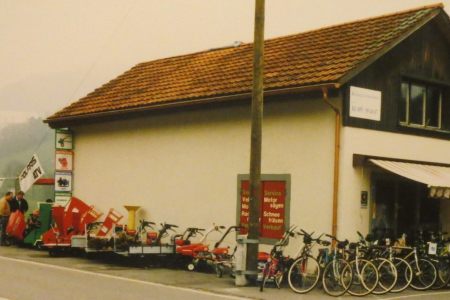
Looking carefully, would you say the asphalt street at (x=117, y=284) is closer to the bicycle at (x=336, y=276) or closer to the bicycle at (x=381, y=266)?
the bicycle at (x=336, y=276)

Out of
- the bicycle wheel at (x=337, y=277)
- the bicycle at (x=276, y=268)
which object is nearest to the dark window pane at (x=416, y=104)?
the bicycle wheel at (x=337, y=277)

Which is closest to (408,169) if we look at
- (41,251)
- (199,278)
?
(199,278)

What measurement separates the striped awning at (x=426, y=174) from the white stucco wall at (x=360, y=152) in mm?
372

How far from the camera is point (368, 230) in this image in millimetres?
16500

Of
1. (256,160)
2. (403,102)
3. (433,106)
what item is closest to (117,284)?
(256,160)

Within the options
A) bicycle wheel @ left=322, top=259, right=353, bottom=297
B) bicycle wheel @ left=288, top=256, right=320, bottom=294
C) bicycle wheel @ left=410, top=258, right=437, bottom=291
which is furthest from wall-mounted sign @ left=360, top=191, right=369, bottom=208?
bicycle wheel @ left=322, top=259, right=353, bottom=297

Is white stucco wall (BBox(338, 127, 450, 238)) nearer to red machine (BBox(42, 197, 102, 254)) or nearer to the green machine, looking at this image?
red machine (BBox(42, 197, 102, 254))

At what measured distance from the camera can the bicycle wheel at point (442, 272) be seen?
14812 mm

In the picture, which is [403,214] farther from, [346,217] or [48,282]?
[48,282]

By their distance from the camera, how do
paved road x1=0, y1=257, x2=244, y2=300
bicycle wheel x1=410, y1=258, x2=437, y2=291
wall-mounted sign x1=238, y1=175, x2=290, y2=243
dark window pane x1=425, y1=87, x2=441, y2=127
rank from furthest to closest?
dark window pane x1=425, y1=87, x2=441, y2=127, wall-mounted sign x1=238, y1=175, x2=290, y2=243, bicycle wheel x1=410, y1=258, x2=437, y2=291, paved road x1=0, y1=257, x2=244, y2=300

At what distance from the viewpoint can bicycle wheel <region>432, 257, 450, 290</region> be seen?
14.8 m

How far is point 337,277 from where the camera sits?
13.7m

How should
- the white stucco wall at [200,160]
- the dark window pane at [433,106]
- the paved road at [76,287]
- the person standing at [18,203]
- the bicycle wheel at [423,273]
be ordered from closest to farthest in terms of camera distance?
the paved road at [76,287], the bicycle wheel at [423,273], the white stucco wall at [200,160], the dark window pane at [433,106], the person standing at [18,203]

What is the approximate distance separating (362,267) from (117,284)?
461 cm
